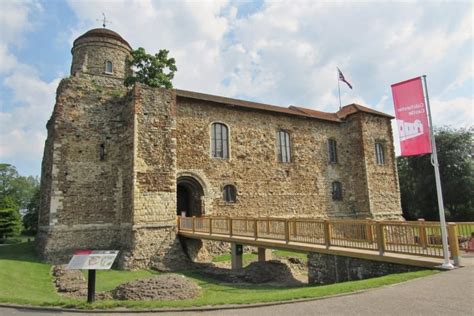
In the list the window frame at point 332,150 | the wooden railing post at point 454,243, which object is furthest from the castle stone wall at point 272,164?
the wooden railing post at point 454,243

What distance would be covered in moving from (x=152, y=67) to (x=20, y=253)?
47.6ft

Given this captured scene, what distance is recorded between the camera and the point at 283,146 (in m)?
23.6

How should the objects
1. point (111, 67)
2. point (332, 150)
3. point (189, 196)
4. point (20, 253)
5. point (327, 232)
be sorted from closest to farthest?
point (327, 232), point (20, 253), point (189, 196), point (111, 67), point (332, 150)

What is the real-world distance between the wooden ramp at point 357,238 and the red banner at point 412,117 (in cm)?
217

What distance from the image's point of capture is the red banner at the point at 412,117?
9.23m

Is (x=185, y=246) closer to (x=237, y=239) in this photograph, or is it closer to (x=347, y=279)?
(x=237, y=239)

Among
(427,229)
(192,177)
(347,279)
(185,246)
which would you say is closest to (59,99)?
(192,177)

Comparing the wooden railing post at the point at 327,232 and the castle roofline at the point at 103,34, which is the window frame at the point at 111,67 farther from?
the wooden railing post at the point at 327,232

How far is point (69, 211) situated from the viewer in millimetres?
16734

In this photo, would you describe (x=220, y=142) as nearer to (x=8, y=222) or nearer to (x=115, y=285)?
(x=115, y=285)

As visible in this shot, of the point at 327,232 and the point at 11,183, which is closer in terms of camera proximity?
the point at 327,232

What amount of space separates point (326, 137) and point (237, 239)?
577 inches

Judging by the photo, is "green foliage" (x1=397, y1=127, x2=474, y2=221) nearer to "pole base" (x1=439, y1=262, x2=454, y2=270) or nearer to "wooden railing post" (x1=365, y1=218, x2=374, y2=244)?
"wooden railing post" (x1=365, y1=218, x2=374, y2=244)

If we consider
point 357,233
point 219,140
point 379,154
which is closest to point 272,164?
point 219,140
